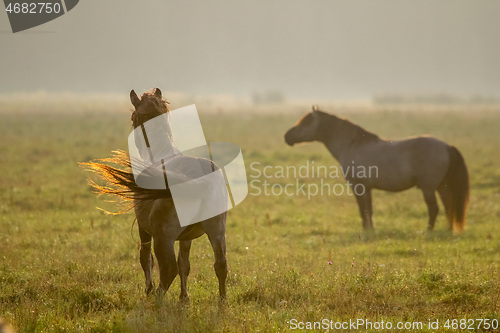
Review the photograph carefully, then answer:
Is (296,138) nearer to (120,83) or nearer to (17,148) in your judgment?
(17,148)

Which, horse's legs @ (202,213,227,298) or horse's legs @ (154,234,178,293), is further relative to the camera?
horse's legs @ (202,213,227,298)

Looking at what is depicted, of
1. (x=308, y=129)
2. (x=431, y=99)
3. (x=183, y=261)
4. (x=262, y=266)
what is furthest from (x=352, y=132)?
(x=431, y=99)

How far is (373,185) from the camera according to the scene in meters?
10.4

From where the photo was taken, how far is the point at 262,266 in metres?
6.88

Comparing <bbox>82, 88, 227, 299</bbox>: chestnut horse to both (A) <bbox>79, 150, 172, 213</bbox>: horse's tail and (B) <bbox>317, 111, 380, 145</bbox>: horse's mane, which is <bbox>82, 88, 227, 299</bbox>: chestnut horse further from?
(B) <bbox>317, 111, 380, 145</bbox>: horse's mane

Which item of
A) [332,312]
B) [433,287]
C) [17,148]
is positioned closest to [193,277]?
[332,312]

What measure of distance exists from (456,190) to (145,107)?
23.9 ft

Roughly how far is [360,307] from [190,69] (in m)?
157

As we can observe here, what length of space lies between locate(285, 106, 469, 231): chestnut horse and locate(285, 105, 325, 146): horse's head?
672 millimetres

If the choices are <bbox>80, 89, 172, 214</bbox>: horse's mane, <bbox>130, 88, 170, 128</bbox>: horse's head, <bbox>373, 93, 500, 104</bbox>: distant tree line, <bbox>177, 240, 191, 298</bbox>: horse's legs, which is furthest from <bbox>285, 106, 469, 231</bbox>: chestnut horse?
<bbox>373, 93, 500, 104</bbox>: distant tree line

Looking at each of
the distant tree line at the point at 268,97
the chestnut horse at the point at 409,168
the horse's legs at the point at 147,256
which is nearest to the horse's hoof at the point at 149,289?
the horse's legs at the point at 147,256

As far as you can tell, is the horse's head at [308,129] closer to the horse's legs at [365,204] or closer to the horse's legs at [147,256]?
the horse's legs at [365,204]

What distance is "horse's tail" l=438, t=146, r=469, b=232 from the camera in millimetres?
9734

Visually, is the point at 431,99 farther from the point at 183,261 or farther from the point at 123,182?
the point at 123,182
